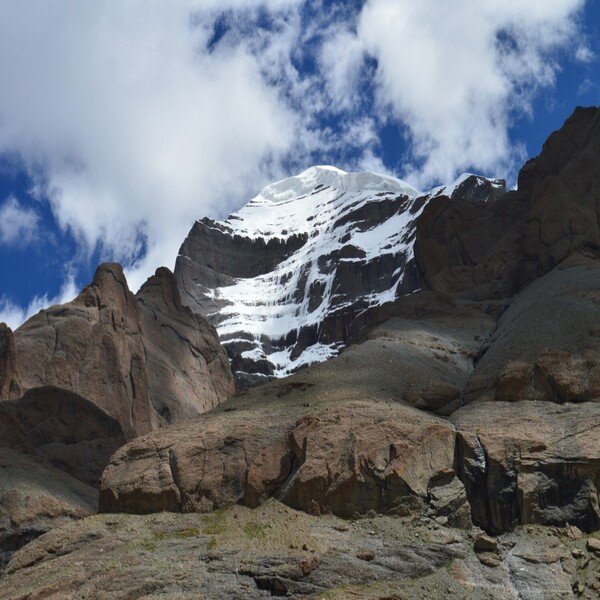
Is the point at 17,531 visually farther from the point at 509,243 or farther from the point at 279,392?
the point at 509,243

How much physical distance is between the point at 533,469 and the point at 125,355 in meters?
62.7

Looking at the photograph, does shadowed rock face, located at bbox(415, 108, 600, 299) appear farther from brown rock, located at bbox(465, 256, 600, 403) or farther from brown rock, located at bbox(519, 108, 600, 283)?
brown rock, located at bbox(465, 256, 600, 403)

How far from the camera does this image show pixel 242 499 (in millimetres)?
34781

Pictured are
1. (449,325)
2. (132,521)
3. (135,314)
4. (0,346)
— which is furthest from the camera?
(135,314)

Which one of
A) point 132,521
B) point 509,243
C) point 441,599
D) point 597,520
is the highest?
point 509,243

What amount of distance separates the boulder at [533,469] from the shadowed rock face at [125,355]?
1975 inches

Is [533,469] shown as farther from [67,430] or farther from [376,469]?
[67,430]

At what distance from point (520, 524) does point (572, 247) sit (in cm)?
4139

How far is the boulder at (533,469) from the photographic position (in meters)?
31.6

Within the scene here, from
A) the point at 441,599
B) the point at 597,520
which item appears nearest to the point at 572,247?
the point at 597,520

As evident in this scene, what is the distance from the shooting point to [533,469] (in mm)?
33000

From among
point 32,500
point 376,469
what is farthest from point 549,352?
point 32,500

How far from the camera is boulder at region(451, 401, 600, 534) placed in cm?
3162

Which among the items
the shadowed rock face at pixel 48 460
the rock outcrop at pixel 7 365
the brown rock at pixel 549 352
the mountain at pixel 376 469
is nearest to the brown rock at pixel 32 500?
the shadowed rock face at pixel 48 460
